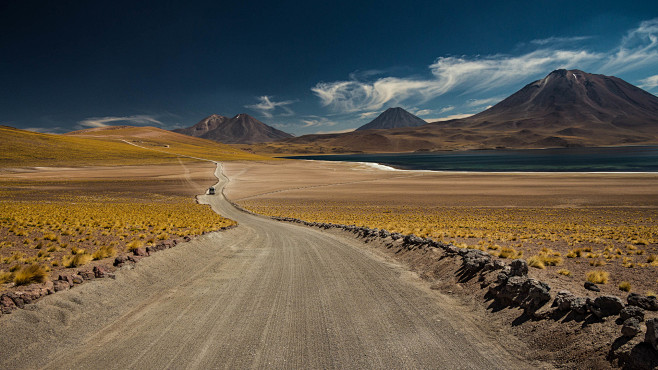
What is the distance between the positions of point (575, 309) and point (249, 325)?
6716 millimetres

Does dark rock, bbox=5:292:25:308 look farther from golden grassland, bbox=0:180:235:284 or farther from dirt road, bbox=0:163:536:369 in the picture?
golden grassland, bbox=0:180:235:284

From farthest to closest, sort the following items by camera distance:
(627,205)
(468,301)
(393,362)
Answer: (627,205) → (468,301) → (393,362)

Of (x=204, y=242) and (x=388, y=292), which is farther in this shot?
(x=204, y=242)

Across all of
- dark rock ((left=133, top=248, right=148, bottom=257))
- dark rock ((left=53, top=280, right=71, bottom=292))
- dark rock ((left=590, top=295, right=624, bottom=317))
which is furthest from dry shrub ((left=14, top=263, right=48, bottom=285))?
dark rock ((left=590, top=295, right=624, bottom=317))

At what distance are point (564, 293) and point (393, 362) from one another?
4117 millimetres

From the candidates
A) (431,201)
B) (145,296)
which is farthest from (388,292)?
(431,201)

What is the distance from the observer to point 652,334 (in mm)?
4457

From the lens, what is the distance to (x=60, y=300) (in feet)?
24.1

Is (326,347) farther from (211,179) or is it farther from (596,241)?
(211,179)

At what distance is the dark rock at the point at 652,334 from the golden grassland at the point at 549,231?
479cm

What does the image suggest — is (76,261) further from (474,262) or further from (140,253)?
(474,262)

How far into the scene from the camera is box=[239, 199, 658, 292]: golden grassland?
425 inches

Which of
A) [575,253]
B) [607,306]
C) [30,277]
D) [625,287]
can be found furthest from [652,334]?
[30,277]

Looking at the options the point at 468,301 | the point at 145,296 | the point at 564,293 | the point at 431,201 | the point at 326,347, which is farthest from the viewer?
the point at 431,201
